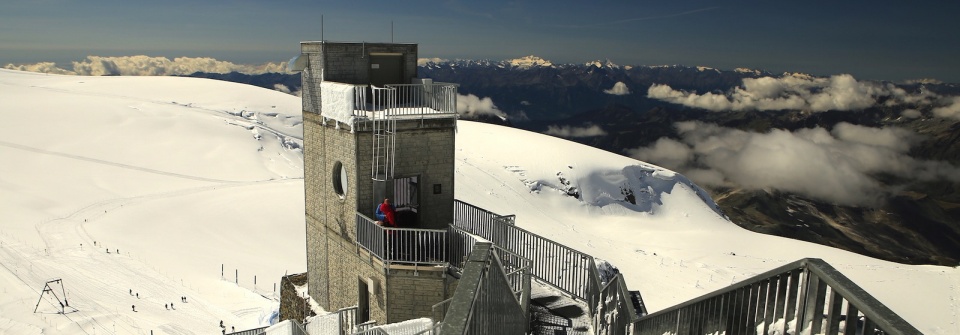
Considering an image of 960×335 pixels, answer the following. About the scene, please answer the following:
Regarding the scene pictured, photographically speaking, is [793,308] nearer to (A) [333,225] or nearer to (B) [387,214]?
(B) [387,214]

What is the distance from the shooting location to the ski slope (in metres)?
31.4

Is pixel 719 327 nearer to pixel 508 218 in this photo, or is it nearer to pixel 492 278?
pixel 492 278

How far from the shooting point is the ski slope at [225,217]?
31422 mm

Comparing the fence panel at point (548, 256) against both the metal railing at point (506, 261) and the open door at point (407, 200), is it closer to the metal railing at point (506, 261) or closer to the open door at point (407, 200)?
the metal railing at point (506, 261)

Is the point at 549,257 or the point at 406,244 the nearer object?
the point at 549,257

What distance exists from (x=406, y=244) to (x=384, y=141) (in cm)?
Result: 257

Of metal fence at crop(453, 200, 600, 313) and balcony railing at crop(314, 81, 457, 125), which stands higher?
balcony railing at crop(314, 81, 457, 125)

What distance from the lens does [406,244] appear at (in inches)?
550

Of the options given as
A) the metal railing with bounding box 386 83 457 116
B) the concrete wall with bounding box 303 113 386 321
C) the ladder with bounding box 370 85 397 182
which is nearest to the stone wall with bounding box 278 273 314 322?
the concrete wall with bounding box 303 113 386 321

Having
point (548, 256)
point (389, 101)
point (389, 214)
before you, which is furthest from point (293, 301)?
point (548, 256)

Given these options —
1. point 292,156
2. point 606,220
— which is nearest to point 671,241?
point 606,220

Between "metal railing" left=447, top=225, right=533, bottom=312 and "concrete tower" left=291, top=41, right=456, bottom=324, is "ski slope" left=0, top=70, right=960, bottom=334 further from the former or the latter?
"metal railing" left=447, top=225, right=533, bottom=312

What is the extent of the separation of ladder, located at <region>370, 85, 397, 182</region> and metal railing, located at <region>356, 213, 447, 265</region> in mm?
1168

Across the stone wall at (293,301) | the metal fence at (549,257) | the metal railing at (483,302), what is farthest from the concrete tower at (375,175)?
the metal railing at (483,302)
